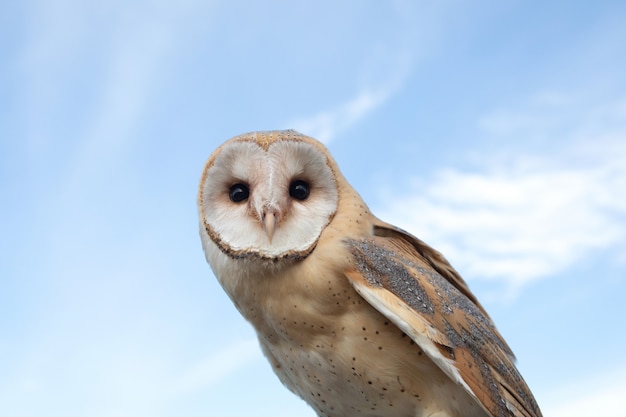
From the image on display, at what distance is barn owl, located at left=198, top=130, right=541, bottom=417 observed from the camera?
244 cm

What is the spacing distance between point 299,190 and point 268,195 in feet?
0.61

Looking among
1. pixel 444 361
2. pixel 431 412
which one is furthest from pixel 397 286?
pixel 431 412

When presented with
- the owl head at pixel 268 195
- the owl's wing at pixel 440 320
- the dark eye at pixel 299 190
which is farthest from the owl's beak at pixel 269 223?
the owl's wing at pixel 440 320

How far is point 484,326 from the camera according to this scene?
2688mm

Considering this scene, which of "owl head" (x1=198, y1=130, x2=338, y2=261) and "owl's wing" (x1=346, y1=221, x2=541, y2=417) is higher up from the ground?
"owl head" (x1=198, y1=130, x2=338, y2=261)

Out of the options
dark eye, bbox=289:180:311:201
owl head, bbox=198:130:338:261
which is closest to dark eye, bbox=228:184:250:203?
owl head, bbox=198:130:338:261

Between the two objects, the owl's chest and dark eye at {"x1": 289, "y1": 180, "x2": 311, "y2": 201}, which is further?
dark eye at {"x1": 289, "y1": 180, "x2": 311, "y2": 201}

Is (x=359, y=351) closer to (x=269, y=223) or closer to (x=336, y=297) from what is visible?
(x=336, y=297)

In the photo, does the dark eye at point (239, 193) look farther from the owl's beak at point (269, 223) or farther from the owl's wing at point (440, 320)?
the owl's wing at point (440, 320)

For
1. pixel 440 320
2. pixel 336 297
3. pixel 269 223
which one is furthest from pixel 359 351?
pixel 269 223

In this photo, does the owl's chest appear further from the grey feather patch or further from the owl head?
the owl head

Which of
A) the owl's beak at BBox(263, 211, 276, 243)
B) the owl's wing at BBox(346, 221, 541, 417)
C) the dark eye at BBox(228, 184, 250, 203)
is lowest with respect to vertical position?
the owl's wing at BBox(346, 221, 541, 417)

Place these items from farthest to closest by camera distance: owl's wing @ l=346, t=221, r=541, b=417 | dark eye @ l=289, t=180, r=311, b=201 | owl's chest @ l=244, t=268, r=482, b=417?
dark eye @ l=289, t=180, r=311, b=201
owl's chest @ l=244, t=268, r=482, b=417
owl's wing @ l=346, t=221, r=541, b=417

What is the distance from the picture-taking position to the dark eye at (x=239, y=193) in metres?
2.63
